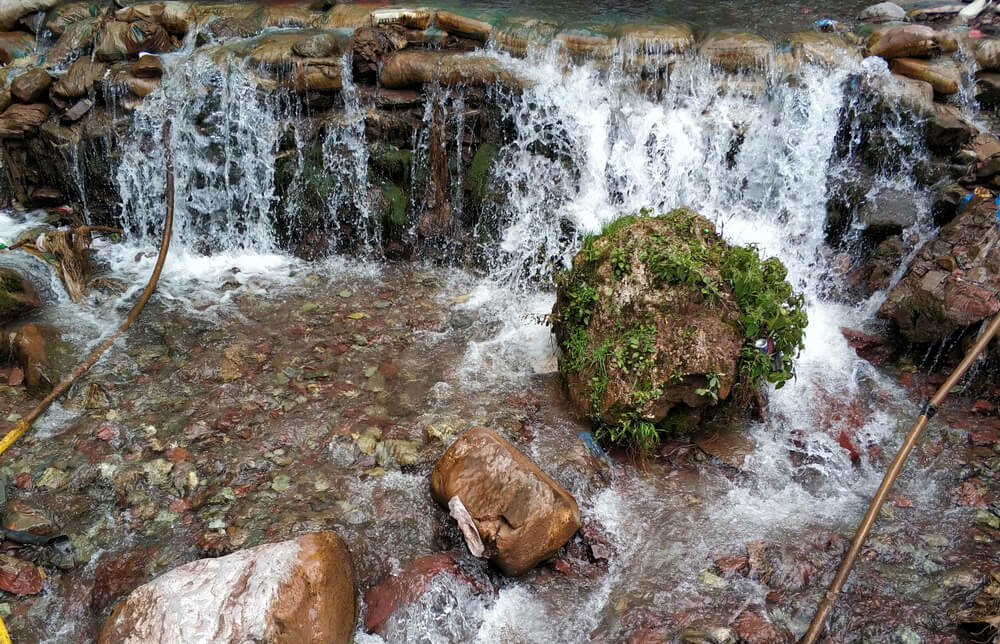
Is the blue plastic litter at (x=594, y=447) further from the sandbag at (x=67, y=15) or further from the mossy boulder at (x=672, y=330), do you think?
the sandbag at (x=67, y=15)

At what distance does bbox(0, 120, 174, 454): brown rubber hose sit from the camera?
4.70 meters

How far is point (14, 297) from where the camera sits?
19.6ft

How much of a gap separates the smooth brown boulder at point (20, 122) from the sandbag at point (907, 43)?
9645 millimetres

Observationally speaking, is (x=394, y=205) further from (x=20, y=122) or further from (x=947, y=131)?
(x=947, y=131)

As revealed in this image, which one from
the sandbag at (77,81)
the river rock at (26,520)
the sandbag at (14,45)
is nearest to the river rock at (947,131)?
the river rock at (26,520)

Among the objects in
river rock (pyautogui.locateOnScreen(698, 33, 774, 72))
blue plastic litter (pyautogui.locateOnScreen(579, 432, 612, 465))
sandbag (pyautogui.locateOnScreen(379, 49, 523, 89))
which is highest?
river rock (pyautogui.locateOnScreen(698, 33, 774, 72))

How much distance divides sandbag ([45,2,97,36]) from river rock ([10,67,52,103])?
1589 mm

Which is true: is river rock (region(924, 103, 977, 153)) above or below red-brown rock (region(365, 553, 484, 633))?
above

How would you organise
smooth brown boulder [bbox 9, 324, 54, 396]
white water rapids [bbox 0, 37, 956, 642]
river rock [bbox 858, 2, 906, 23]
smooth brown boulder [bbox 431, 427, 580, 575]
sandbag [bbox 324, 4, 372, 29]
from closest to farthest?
smooth brown boulder [bbox 431, 427, 580, 575]
smooth brown boulder [bbox 9, 324, 54, 396]
white water rapids [bbox 0, 37, 956, 642]
river rock [bbox 858, 2, 906, 23]
sandbag [bbox 324, 4, 372, 29]

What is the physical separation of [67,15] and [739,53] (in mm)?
9085

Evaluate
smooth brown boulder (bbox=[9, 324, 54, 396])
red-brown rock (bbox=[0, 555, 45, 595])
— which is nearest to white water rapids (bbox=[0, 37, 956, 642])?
smooth brown boulder (bbox=[9, 324, 54, 396])

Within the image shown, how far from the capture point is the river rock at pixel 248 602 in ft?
10.4

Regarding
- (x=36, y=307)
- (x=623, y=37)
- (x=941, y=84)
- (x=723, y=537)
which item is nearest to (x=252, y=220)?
(x=36, y=307)

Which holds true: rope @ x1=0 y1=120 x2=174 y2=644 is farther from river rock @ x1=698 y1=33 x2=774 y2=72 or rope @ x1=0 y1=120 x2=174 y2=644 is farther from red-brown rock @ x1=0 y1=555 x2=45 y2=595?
river rock @ x1=698 y1=33 x2=774 y2=72
